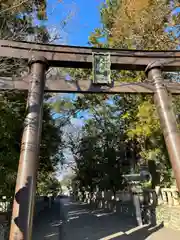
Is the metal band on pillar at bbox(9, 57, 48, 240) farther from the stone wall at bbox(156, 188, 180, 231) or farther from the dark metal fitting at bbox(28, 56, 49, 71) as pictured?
the stone wall at bbox(156, 188, 180, 231)

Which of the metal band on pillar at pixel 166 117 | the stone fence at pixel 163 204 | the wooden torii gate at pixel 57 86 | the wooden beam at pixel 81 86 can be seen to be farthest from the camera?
the stone fence at pixel 163 204

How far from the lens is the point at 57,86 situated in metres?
5.02

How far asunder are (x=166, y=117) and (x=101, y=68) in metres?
1.93

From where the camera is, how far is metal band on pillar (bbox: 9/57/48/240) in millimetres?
3340

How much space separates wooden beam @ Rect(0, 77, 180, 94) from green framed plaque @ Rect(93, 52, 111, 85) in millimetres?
153

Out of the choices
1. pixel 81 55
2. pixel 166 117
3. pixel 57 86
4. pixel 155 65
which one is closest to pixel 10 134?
pixel 57 86

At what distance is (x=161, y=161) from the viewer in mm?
12438

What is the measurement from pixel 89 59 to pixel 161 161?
909cm

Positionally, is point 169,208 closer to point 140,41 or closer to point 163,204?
point 163,204

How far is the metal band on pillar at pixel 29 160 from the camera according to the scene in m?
3.34

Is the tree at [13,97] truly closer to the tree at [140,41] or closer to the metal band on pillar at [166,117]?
the metal band on pillar at [166,117]

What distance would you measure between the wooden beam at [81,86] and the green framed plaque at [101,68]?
0.15 m

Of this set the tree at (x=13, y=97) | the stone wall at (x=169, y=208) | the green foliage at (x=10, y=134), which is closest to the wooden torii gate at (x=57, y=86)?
the tree at (x=13, y=97)

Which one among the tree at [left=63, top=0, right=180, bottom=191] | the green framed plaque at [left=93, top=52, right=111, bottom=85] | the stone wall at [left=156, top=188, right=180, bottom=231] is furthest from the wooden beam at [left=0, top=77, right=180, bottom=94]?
the stone wall at [left=156, top=188, right=180, bottom=231]
